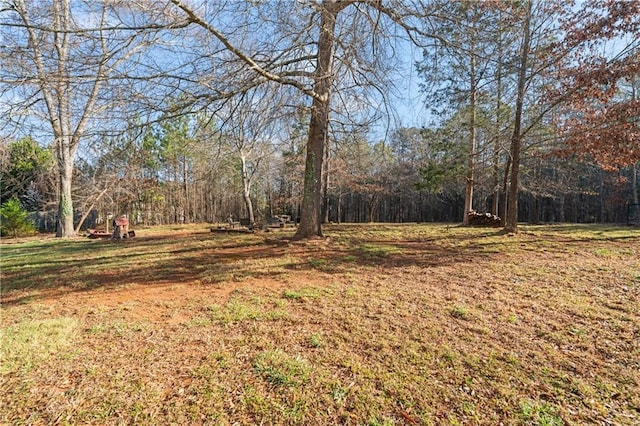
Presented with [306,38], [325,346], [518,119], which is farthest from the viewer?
[518,119]

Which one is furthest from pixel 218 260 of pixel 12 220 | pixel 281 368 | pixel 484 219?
pixel 12 220

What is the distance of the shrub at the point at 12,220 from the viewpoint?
11.5 meters

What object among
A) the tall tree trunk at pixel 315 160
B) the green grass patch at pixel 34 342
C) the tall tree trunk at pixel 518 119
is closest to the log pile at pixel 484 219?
the tall tree trunk at pixel 518 119

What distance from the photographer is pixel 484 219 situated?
1171 centimetres

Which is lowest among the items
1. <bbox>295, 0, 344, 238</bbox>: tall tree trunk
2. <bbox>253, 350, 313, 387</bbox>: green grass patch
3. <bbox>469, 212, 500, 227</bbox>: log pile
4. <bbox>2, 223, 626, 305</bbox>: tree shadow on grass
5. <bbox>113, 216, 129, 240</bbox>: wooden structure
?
<bbox>253, 350, 313, 387</bbox>: green grass patch

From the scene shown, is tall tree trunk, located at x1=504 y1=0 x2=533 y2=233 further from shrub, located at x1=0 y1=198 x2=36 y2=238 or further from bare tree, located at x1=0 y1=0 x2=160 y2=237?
shrub, located at x1=0 y1=198 x2=36 y2=238

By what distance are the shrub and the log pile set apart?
18253 mm

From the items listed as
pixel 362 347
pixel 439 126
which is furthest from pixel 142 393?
pixel 439 126

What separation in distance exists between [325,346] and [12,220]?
15.5 m

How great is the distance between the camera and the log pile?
443 inches

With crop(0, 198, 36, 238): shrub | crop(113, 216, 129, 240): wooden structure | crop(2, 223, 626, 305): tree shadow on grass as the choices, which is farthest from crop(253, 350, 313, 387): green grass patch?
crop(0, 198, 36, 238): shrub

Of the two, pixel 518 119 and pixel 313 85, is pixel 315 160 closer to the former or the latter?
pixel 313 85

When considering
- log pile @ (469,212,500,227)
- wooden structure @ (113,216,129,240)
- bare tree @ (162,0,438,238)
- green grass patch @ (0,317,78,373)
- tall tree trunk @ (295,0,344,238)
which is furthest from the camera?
log pile @ (469,212,500,227)

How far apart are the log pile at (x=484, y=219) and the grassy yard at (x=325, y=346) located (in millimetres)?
7105
